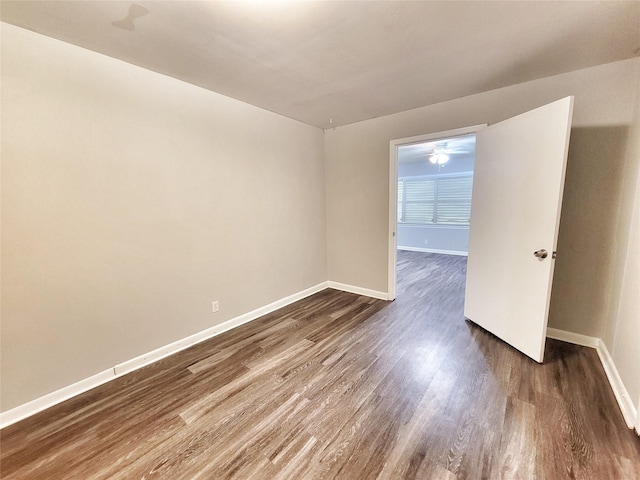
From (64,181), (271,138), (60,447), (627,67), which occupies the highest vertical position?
(627,67)

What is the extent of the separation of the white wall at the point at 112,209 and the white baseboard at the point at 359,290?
1451mm

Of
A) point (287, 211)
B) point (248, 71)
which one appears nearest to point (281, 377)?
point (287, 211)

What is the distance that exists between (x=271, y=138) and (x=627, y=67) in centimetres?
320

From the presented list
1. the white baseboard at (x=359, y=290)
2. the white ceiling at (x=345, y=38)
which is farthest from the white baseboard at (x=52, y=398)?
the white baseboard at (x=359, y=290)

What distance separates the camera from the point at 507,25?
62.6 inches

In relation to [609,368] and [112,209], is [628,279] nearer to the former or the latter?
[609,368]

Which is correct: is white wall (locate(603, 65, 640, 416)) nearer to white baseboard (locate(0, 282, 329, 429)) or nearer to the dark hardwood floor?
the dark hardwood floor

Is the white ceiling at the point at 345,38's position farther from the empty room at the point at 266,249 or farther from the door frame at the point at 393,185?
the door frame at the point at 393,185

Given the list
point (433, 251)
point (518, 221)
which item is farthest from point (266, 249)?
point (433, 251)

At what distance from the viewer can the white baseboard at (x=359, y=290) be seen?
360 cm

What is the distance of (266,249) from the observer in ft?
10.3

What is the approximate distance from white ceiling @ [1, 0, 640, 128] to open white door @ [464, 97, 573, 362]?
450 mm

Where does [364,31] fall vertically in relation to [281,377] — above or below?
above

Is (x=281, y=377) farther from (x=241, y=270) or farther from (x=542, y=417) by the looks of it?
(x=542, y=417)
